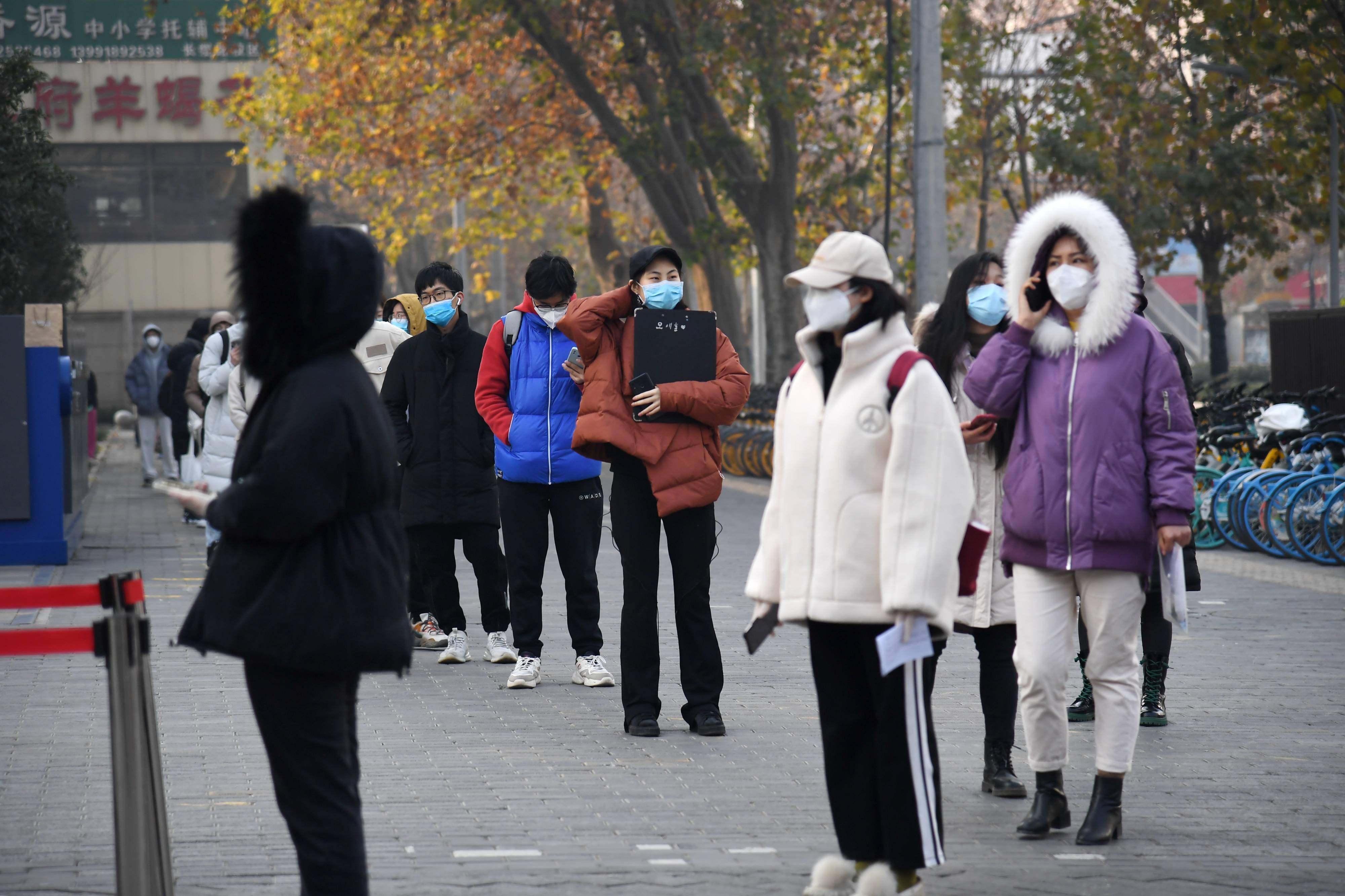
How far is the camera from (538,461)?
25.2ft

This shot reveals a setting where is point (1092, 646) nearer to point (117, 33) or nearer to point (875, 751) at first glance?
point (875, 751)

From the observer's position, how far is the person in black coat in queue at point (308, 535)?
3607 millimetres

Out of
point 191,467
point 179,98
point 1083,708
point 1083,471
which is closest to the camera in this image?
point 1083,471

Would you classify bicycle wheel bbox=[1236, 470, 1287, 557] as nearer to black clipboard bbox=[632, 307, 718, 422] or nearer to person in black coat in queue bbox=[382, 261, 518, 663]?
person in black coat in queue bbox=[382, 261, 518, 663]

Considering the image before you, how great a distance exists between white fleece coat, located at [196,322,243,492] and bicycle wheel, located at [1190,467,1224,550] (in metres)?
7.61

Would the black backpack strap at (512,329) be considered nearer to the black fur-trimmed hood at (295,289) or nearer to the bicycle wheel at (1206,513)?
the black fur-trimmed hood at (295,289)

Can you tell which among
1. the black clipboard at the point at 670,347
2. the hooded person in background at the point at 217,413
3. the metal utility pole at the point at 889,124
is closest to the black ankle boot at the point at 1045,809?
the black clipboard at the point at 670,347

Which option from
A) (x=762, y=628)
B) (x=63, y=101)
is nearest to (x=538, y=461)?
(x=762, y=628)

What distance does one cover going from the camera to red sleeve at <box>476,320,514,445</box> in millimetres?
7781

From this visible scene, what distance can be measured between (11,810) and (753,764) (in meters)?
2.58

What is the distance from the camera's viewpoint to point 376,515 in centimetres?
376

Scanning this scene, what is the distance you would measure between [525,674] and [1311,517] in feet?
24.5

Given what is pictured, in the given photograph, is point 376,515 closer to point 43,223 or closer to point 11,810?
point 11,810

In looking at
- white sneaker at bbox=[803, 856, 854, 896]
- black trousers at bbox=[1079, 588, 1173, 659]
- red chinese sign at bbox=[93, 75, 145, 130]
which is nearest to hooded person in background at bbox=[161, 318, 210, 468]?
black trousers at bbox=[1079, 588, 1173, 659]
